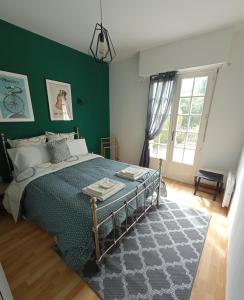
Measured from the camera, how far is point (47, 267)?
1.46 m

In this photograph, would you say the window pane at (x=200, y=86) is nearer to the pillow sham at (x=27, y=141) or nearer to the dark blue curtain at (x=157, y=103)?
the dark blue curtain at (x=157, y=103)

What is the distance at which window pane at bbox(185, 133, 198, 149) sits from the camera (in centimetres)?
298

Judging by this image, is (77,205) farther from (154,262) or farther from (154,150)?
(154,150)

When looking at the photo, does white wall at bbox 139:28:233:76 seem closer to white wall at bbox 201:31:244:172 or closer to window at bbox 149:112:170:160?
white wall at bbox 201:31:244:172

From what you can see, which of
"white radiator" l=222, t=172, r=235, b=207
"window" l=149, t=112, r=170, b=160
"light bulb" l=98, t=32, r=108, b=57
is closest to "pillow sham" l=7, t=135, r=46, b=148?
"light bulb" l=98, t=32, r=108, b=57

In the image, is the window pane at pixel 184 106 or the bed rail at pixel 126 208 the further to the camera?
the window pane at pixel 184 106

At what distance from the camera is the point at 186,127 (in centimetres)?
303

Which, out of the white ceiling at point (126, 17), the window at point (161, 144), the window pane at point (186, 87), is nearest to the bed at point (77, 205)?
the window at point (161, 144)

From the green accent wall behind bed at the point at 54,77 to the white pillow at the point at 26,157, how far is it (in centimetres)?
41

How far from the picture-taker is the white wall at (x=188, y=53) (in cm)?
231

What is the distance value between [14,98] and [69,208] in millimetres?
2005

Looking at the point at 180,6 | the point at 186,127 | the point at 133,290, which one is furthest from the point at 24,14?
the point at 133,290

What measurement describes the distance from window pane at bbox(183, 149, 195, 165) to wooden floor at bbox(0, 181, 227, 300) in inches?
49.5

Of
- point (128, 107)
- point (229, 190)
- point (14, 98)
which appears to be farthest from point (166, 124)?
point (14, 98)
